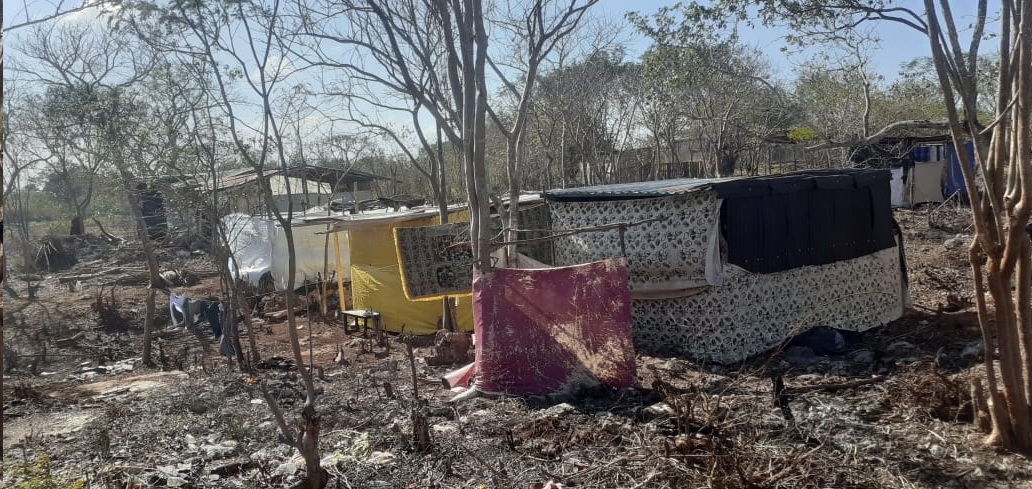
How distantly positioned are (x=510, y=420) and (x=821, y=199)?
465 cm

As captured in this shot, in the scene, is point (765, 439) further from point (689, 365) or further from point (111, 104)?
point (111, 104)

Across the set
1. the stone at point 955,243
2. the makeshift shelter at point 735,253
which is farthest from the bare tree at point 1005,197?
the stone at point 955,243

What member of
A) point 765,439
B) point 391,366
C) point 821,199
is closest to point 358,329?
point 391,366

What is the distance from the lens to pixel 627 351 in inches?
264

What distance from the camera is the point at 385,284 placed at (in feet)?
38.3

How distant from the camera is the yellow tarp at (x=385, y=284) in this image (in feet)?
37.7

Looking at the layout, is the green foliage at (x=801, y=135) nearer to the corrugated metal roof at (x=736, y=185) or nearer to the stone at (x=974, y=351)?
the corrugated metal roof at (x=736, y=185)

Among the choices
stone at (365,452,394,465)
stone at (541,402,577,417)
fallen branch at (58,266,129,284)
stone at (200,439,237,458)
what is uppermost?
stone at (365,452,394,465)

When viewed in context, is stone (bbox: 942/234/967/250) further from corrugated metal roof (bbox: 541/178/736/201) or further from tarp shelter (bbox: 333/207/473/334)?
tarp shelter (bbox: 333/207/473/334)

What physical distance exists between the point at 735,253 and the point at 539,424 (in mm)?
3196

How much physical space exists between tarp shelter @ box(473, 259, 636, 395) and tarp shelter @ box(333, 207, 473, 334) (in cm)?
427

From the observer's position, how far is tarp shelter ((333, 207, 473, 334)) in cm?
1146

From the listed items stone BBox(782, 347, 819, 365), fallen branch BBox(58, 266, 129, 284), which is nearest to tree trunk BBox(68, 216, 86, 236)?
fallen branch BBox(58, 266, 129, 284)

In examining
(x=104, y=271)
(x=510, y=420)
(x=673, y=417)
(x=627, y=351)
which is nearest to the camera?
(x=673, y=417)
